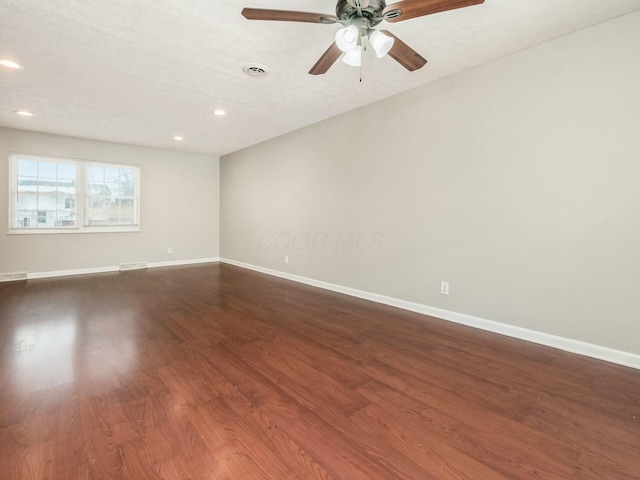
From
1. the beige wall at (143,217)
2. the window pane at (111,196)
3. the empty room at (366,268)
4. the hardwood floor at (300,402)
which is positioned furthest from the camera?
the window pane at (111,196)

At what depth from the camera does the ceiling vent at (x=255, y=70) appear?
2.82 metres

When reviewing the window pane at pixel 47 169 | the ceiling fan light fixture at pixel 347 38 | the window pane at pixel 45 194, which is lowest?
the window pane at pixel 45 194

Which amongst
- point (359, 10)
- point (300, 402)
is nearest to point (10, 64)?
point (359, 10)

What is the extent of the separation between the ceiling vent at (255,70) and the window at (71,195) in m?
4.34

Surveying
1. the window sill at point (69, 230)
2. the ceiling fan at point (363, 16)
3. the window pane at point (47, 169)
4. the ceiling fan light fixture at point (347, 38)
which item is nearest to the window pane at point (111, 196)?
the window sill at point (69, 230)

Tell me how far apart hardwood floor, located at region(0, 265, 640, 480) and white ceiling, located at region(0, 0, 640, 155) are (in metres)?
2.56

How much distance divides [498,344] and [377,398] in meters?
1.47

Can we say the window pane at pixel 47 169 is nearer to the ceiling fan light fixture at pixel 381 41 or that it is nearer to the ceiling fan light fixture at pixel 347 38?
the ceiling fan light fixture at pixel 347 38

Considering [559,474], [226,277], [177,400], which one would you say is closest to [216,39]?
[177,400]

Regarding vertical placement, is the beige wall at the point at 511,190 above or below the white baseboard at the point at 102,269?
above

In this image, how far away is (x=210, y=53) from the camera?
2635 mm

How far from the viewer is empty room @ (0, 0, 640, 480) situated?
148 centimetres

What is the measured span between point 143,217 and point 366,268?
16.2 feet

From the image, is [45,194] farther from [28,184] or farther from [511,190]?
[511,190]
